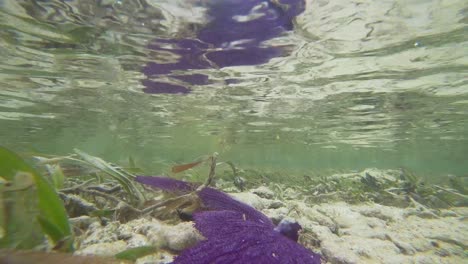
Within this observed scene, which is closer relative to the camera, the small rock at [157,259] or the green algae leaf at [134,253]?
the green algae leaf at [134,253]

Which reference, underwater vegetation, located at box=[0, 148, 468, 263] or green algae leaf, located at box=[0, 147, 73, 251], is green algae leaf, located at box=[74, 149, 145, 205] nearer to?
underwater vegetation, located at box=[0, 148, 468, 263]

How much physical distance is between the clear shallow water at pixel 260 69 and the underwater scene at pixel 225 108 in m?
0.07

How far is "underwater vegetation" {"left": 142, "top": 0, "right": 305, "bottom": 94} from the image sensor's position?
6.84 m

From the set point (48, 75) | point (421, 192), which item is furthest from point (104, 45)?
point (421, 192)

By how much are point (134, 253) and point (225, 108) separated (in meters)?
15.6

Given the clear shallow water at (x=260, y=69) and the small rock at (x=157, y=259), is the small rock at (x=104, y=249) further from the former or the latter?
the clear shallow water at (x=260, y=69)

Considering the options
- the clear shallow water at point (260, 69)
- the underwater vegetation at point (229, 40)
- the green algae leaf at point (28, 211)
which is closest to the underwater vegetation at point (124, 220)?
the green algae leaf at point (28, 211)

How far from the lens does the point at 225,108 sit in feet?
57.1

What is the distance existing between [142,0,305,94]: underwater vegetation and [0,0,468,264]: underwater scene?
0.06 metres

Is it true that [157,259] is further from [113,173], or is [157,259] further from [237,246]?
[113,173]

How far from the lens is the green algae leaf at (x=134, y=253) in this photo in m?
1.91

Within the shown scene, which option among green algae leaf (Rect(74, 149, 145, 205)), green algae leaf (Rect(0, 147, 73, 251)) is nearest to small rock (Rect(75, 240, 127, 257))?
green algae leaf (Rect(0, 147, 73, 251))

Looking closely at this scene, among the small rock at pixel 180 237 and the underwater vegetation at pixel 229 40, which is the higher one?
the underwater vegetation at pixel 229 40

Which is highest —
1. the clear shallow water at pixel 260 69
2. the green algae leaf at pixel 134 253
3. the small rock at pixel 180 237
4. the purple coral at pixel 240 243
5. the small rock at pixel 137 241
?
the clear shallow water at pixel 260 69
